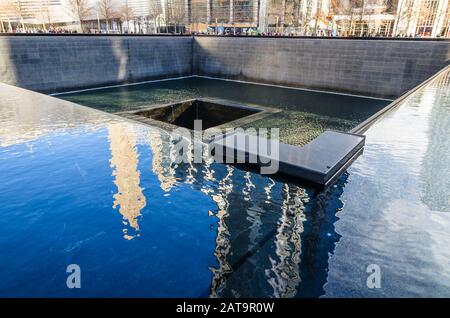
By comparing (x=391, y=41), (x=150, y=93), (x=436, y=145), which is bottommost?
(x=150, y=93)

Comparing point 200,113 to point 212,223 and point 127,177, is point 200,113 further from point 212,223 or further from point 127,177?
point 212,223

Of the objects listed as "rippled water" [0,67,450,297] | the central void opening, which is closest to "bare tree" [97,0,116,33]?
the central void opening

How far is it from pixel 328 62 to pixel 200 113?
7.62 meters

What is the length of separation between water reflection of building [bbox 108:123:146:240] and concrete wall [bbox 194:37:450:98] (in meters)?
12.8

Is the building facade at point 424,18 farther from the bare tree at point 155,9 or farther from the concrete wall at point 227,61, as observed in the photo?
the bare tree at point 155,9

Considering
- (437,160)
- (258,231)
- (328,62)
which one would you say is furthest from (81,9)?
(258,231)

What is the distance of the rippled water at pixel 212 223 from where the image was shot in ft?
9.51

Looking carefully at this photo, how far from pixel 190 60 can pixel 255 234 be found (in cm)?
1973

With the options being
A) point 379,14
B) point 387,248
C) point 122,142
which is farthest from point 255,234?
point 379,14

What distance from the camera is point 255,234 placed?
142 inches

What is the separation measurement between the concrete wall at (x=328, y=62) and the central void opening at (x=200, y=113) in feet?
20.6

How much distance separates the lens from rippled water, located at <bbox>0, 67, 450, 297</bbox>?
290 centimetres

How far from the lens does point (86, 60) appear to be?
16094 mm
